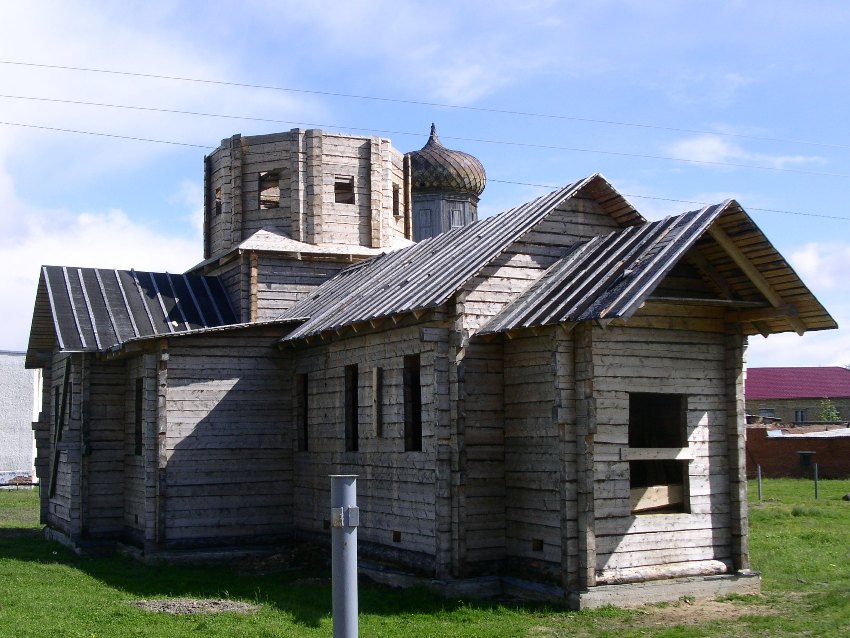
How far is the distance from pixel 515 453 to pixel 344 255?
31.9 ft

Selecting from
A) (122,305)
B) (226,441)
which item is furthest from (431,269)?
(122,305)

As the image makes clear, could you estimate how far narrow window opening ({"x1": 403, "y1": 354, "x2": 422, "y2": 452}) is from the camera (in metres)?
16.3

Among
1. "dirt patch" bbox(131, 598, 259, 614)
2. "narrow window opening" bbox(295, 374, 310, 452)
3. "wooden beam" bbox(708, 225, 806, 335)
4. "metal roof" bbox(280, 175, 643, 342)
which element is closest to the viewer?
"dirt patch" bbox(131, 598, 259, 614)

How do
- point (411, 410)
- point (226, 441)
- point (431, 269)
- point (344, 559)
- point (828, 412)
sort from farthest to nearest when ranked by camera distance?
point (828, 412) < point (226, 441) < point (431, 269) < point (411, 410) < point (344, 559)

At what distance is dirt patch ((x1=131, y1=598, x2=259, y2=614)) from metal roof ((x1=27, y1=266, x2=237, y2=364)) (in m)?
7.38

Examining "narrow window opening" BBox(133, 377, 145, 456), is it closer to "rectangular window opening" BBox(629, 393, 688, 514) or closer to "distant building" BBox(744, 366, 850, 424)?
"rectangular window opening" BBox(629, 393, 688, 514)

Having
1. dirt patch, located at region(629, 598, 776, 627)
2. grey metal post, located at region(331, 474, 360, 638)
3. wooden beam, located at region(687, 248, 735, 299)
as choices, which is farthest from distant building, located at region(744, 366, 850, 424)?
grey metal post, located at region(331, 474, 360, 638)

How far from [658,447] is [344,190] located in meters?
11.3

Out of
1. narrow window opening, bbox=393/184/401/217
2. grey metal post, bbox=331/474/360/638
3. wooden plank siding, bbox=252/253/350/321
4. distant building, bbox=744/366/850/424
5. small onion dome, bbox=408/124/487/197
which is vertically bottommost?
grey metal post, bbox=331/474/360/638

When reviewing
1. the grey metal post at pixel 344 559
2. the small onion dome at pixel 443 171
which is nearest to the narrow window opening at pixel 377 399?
the grey metal post at pixel 344 559

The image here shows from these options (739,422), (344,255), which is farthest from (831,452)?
(739,422)

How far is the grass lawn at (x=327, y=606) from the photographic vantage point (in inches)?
495

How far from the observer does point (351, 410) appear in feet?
60.6

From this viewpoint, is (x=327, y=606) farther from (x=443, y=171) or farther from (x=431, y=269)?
(x=443, y=171)
